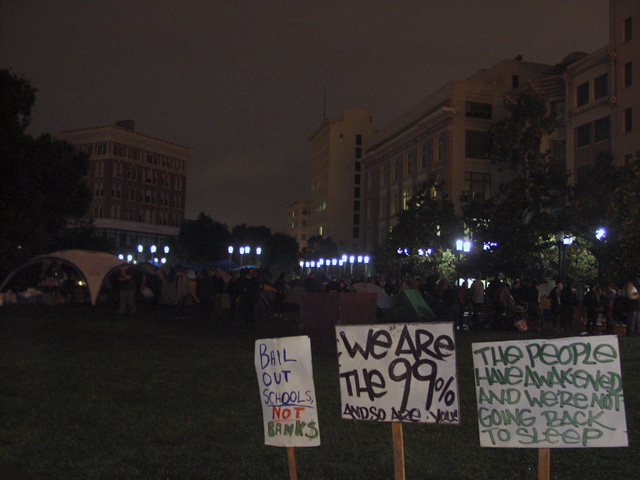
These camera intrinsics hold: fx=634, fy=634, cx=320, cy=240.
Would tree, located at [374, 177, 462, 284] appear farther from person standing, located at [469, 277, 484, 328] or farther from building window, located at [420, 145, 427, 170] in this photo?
person standing, located at [469, 277, 484, 328]

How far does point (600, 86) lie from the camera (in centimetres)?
3941

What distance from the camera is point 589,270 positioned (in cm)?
3131

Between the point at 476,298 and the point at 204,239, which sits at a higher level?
the point at 204,239

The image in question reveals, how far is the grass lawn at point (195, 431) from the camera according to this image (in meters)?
5.52

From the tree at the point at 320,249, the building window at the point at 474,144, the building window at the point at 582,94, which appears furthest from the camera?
the tree at the point at 320,249

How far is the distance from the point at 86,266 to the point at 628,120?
30303 millimetres

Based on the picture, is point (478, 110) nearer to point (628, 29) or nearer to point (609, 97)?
point (609, 97)

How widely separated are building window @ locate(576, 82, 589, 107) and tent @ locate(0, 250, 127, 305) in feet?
99.7

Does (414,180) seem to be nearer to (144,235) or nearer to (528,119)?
(528,119)

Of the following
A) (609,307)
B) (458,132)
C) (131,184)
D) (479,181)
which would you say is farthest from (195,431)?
(131,184)

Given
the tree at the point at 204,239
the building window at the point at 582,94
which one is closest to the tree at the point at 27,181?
the building window at the point at 582,94

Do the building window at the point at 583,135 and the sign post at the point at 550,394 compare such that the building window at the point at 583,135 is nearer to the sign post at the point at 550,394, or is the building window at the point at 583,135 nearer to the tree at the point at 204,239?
the sign post at the point at 550,394

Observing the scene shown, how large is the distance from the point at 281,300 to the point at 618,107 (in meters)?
24.7

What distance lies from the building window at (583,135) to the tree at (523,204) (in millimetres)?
11158
